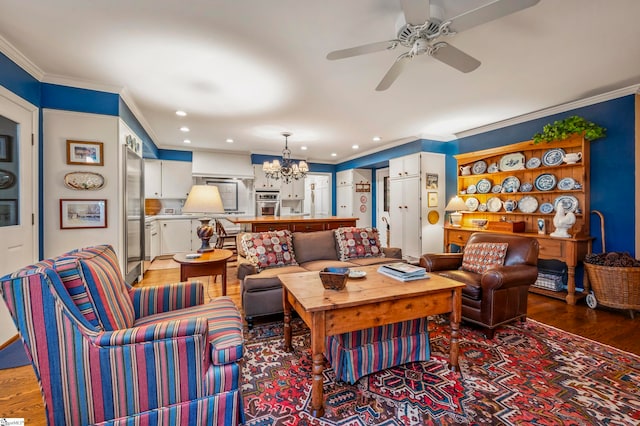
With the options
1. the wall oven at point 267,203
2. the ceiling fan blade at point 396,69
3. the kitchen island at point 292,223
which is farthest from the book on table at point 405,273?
the wall oven at point 267,203

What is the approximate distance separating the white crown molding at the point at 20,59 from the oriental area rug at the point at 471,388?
120 inches

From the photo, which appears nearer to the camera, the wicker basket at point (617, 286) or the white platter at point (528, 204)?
the wicker basket at point (617, 286)

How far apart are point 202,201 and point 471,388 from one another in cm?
276

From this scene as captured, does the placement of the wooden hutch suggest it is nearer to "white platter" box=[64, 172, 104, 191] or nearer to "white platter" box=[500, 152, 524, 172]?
"white platter" box=[500, 152, 524, 172]

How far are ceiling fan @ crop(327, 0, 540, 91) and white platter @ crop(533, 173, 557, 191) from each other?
2.69 meters

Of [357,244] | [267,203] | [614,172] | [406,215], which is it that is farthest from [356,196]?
[614,172]

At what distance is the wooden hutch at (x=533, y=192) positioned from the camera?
11.1 ft

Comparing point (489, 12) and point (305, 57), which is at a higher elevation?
point (305, 57)

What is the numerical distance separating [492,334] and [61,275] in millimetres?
2911

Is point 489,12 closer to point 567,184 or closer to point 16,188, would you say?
point 567,184

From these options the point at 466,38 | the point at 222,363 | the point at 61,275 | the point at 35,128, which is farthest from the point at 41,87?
the point at 466,38

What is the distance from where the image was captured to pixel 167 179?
619 cm

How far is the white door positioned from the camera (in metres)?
2.23

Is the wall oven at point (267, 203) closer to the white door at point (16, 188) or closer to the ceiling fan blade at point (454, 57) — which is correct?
the white door at point (16, 188)
